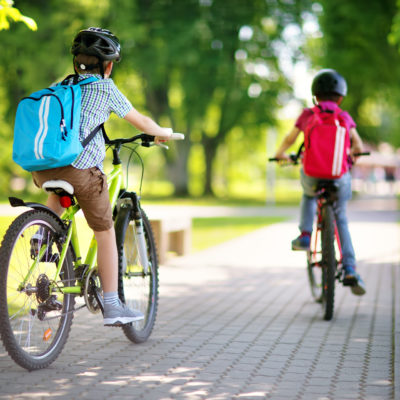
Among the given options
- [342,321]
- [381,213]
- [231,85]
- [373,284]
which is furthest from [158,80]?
[342,321]

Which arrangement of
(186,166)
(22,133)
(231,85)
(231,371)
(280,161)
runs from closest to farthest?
(22,133) < (231,371) < (280,161) < (231,85) < (186,166)

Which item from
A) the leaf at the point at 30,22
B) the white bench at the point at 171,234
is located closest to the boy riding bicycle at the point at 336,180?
the leaf at the point at 30,22

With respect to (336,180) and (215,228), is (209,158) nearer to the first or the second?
(215,228)

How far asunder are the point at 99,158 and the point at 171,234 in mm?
7057

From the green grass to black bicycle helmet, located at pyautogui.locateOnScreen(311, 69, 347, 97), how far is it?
264 inches

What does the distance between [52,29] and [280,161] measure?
22.7 meters

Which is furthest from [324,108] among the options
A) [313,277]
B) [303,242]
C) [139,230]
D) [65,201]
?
[65,201]

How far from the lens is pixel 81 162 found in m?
4.57

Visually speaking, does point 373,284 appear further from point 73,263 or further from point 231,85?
point 231,85

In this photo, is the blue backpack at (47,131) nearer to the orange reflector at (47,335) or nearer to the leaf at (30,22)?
the orange reflector at (47,335)

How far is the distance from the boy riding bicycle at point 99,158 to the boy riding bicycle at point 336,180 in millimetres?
1969

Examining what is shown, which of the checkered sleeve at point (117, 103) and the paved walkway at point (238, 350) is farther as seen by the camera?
the checkered sleeve at point (117, 103)

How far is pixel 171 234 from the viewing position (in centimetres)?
1171

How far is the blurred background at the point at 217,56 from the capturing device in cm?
2700
